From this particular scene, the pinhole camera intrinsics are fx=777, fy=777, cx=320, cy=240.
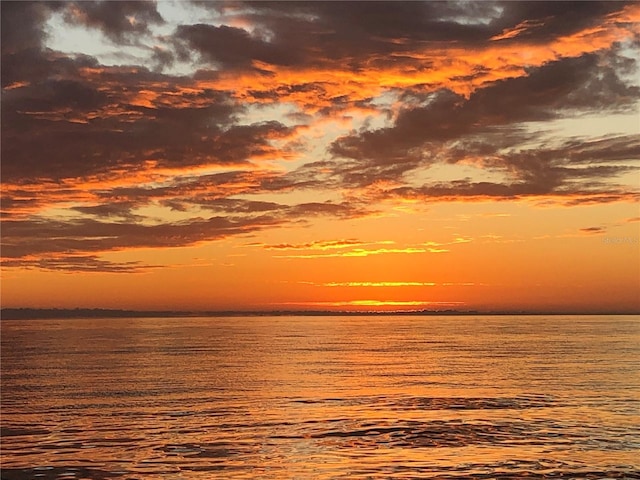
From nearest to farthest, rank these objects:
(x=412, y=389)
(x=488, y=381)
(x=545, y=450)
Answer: (x=545, y=450)
(x=412, y=389)
(x=488, y=381)

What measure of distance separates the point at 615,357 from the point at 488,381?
101 feet

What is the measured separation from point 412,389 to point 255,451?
2528 centimetres

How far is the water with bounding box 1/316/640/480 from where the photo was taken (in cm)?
3153

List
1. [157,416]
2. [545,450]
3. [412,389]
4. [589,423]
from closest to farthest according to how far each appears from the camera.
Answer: [545,450] < [589,423] < [157,416] < [412,389]

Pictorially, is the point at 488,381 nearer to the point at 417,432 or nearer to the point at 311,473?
the point at 417,432

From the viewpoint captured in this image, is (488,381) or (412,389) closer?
(412,389)

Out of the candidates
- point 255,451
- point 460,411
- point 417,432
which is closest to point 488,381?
point 460,411

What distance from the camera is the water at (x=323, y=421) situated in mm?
31531

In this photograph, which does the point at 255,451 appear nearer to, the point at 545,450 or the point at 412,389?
the point at 545,450

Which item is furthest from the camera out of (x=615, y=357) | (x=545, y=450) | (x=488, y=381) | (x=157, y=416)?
(x=615, y=357)

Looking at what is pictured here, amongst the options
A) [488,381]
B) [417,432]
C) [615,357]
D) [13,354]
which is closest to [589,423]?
[417,432]

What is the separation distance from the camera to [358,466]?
3123 centimetres

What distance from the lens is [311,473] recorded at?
3052cm

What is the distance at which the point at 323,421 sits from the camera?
140 feet
